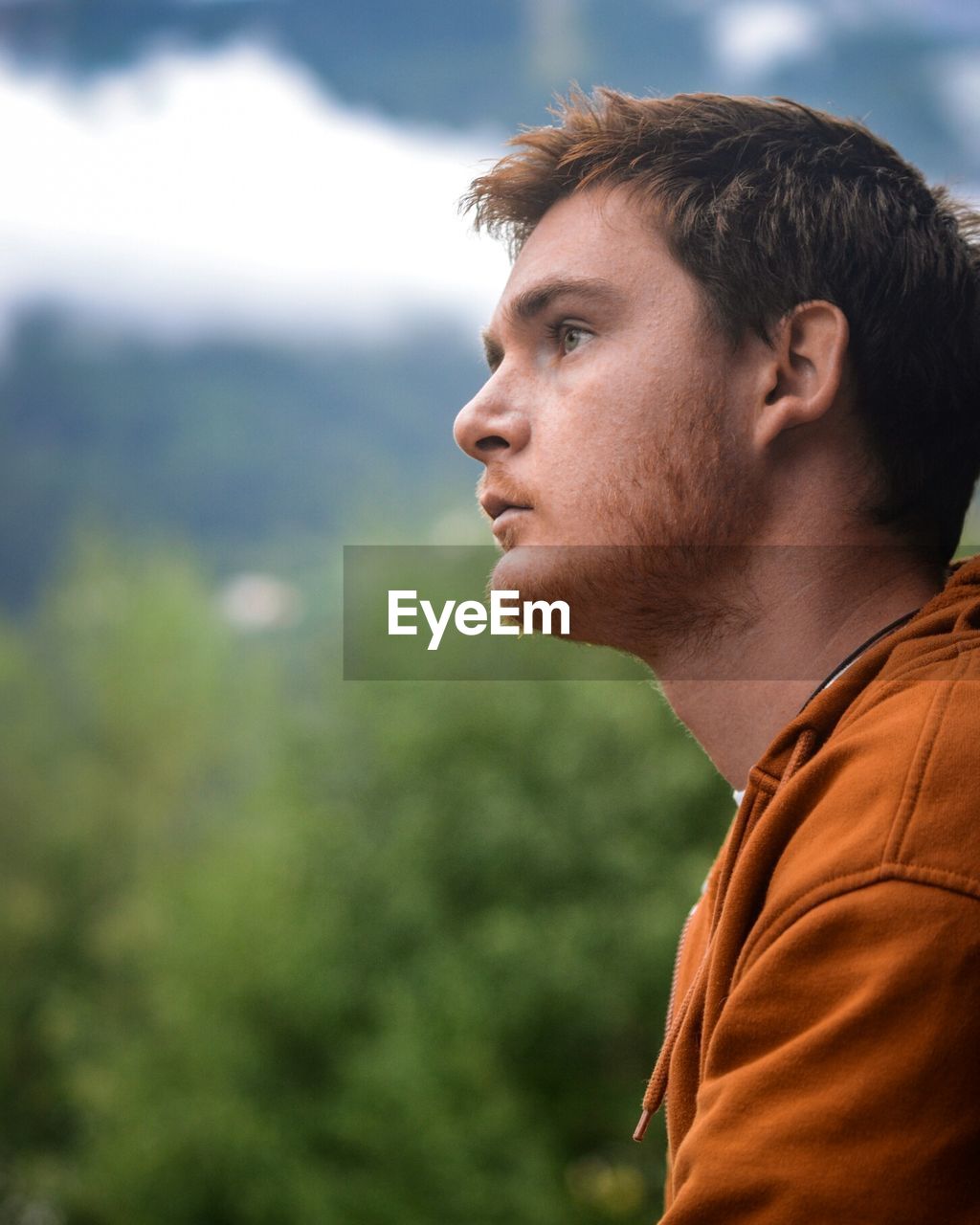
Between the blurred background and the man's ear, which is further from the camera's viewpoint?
the blurred background

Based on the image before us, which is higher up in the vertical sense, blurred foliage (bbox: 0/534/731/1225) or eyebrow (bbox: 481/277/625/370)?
eyebrow (bbox: 481/277/625/370)

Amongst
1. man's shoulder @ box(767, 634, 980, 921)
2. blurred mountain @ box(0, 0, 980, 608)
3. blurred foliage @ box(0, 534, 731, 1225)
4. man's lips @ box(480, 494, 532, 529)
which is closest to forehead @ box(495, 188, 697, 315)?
man's lips @ box(480, 494, 532, 529)

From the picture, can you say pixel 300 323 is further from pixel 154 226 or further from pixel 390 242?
pixel 154 226

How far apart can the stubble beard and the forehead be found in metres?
0.14

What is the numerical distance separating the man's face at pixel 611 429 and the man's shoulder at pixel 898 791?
0.35m

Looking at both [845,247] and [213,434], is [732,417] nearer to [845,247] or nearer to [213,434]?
[845,247]

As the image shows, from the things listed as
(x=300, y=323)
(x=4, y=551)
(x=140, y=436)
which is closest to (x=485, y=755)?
(x=4, y=551)

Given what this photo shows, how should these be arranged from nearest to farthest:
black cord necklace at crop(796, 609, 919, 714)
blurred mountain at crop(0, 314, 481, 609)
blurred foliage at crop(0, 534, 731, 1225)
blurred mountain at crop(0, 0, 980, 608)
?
black cord necklace at crop(796, 609, 919, 714) → blurred foliage at crop(0, 534, 731, 1225) → blurred mountain at crop(0, 314, 481, 609) → blurred mountain at crop(0, 0, 980, 608)

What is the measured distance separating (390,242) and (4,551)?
58035mm

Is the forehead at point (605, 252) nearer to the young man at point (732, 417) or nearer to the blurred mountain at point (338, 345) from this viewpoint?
the young man at point (732, 417)

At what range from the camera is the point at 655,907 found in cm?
903

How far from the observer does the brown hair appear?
1.36m

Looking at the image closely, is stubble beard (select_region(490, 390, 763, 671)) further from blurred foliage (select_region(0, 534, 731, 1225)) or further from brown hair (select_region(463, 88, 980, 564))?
blurred foliage (select_region(0, 534, 731, 1225))

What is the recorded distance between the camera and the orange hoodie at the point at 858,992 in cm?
80
